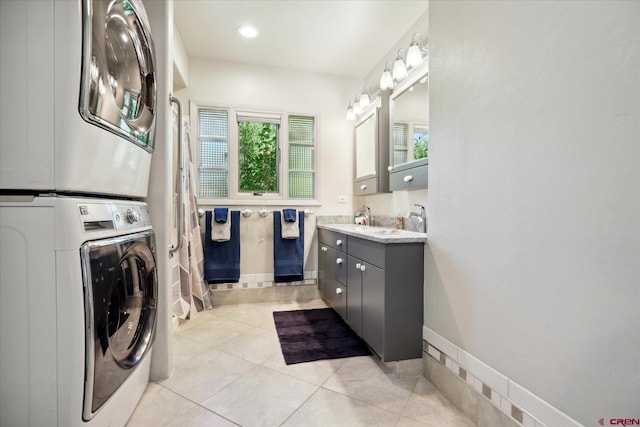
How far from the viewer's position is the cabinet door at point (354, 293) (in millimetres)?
1964

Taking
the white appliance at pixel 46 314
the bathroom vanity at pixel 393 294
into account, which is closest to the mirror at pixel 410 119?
the bathroom vanity at pixel 393 294

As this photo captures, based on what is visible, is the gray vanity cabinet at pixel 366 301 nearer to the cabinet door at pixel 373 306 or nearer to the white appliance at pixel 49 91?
the cabinet door at pixel 373 306

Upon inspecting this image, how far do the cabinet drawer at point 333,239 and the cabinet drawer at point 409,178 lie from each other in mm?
585

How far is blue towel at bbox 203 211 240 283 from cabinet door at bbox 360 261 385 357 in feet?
4.74

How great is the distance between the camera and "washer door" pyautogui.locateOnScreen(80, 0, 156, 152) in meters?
0.86

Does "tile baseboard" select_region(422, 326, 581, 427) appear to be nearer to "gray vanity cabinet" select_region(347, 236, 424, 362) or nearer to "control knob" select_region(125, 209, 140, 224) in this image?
"gray vanity cabinet" select_region(347, 236, 424, 362)

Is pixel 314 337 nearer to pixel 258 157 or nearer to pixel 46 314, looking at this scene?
pixel 46 314

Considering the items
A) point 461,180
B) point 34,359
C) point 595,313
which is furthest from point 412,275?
point 34,359

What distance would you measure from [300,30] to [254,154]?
4.20ft

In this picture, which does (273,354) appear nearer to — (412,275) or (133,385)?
(133,385)

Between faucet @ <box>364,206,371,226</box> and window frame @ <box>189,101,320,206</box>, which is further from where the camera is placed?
faucet @ <box>364,206,371,226</box>

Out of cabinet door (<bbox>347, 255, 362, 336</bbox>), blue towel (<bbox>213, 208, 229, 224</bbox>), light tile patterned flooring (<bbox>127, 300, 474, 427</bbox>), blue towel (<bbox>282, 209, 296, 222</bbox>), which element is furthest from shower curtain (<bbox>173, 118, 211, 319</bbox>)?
cabinet door (<bbox>347, 255, 362, 336</bbox>)

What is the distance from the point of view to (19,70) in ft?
2.64

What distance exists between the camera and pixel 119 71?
1064 millimetres
